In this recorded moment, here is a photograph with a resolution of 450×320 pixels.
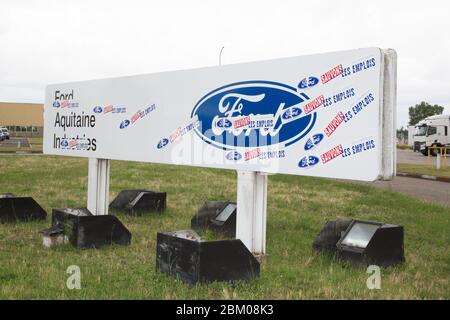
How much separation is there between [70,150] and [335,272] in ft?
17.8

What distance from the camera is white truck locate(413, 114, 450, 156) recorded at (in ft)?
130

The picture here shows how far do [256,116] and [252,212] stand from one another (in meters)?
1.23

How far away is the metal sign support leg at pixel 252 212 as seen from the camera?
21.2ft

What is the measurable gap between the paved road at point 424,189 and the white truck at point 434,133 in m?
22.4

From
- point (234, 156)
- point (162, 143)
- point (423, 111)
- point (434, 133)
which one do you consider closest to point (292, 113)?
point (234, 156)

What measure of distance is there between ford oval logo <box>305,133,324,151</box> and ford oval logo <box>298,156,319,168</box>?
11cm

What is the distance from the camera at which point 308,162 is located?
18.9 ft

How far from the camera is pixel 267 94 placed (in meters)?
6.12

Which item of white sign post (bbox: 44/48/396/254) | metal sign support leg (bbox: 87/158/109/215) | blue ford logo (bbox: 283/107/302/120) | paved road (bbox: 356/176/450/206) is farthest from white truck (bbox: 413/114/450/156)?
blue ford logo (bbox: 283/107/302/120)

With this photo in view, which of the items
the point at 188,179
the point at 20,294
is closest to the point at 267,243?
the point at 20,294

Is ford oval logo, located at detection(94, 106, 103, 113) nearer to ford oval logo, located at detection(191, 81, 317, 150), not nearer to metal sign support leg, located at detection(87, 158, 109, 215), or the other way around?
metal sign support leg, located at detection(87, 158, 109, 215)

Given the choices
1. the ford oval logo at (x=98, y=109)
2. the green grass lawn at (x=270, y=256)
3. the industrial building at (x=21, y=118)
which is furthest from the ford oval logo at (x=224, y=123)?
the industrial building at (x=21, y=118)

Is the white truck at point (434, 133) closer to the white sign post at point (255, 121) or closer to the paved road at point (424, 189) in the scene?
the paved road at point (424, 189)
